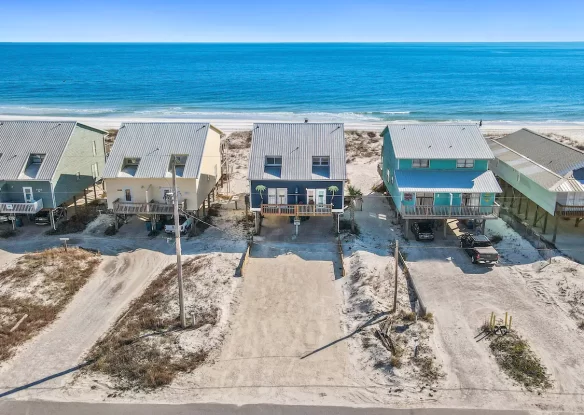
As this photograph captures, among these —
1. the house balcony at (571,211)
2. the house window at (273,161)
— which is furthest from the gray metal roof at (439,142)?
the house window at (273,161)

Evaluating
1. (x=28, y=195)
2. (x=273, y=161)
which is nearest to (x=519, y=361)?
(x=273, y=161)

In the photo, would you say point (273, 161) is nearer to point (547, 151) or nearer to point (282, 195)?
point (282, 195)

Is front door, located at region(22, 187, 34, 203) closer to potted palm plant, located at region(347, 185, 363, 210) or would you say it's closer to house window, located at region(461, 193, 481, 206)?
potted palm plant, located at region(347, 185, 363, 210)

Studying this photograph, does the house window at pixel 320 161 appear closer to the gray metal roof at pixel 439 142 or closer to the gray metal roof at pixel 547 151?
the gray metal roof at pixel 439 142

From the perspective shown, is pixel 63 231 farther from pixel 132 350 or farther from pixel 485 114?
pixel 485 114

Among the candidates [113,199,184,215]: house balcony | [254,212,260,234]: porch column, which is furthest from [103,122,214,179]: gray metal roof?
[254,212,260,234]: porch column

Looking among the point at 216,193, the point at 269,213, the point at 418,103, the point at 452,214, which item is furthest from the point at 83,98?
the point at 452,214
